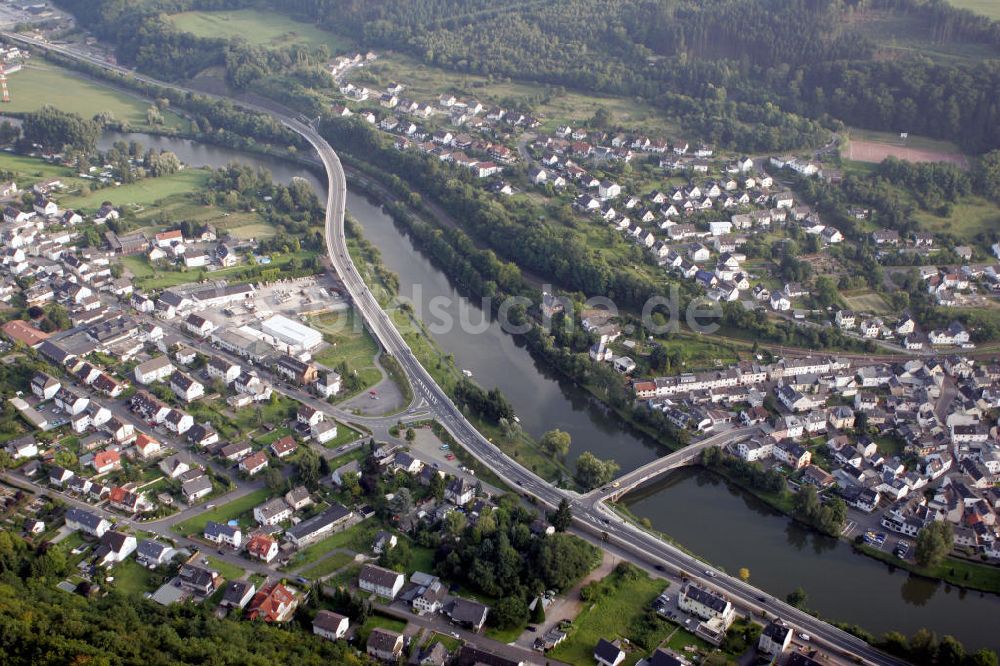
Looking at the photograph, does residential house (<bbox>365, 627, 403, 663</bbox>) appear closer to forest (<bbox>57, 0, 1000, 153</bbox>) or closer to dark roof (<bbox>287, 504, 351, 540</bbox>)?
dark roof (<bbox>287, 504, 351, 540</bbox>)

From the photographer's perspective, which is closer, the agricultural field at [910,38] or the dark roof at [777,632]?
the dark roof at [777,632]

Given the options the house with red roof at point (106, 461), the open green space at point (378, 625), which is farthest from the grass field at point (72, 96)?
the open green space at point (378, 625)

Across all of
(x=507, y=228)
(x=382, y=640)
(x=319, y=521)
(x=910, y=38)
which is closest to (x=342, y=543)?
(x=319, y=521)

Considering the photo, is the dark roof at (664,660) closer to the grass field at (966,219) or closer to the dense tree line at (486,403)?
the dense tree line at (486,403)

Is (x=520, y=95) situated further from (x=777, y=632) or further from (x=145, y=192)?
(x=777, y=632)

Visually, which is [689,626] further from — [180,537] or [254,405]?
[254,405]

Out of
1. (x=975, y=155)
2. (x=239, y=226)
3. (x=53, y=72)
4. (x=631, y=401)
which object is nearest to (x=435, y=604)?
(x=631, y=401)
